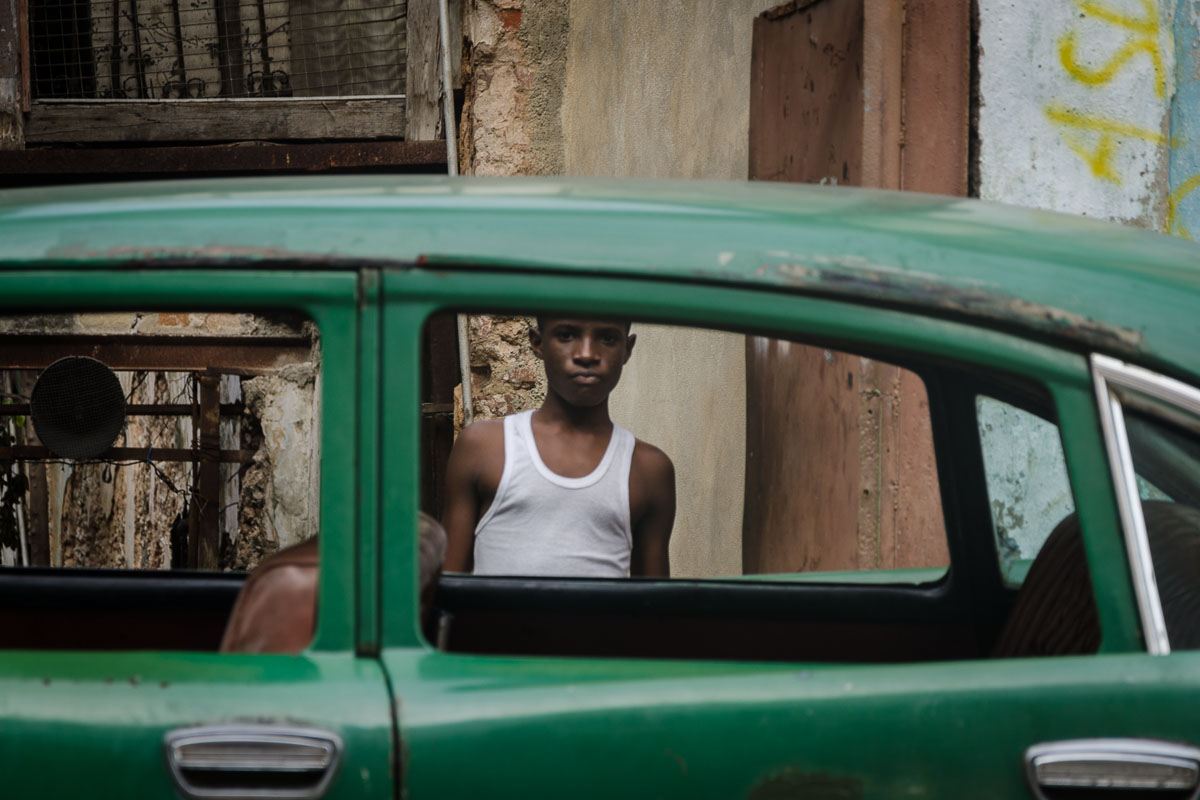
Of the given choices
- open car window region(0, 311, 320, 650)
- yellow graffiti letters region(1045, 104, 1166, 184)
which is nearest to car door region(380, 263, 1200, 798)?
open car window region(0, 311, 320, 650)

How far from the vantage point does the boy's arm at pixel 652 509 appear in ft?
9.36

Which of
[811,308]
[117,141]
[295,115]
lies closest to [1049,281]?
[811,308]

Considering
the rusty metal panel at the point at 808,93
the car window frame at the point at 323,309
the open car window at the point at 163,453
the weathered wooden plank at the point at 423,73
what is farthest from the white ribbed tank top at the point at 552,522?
the weathered wooden plank at the point at 423,73

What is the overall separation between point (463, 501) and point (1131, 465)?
181 centimetres

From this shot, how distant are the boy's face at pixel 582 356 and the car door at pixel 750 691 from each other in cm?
153

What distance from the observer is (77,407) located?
4574 mm

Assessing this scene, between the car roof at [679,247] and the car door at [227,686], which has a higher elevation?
the car roof at [679,247]

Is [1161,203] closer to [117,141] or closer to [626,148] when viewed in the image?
[626,148]

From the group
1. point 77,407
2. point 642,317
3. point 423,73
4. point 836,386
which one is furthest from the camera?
point 423,73

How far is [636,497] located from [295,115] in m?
4.03

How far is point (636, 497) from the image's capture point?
2.84 meters

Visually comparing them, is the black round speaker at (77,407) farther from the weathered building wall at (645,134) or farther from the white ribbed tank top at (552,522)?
the white ribbed tank top at (552,522)

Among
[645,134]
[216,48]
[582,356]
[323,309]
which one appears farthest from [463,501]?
[216,48]

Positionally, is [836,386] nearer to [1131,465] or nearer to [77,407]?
[1131,465]
